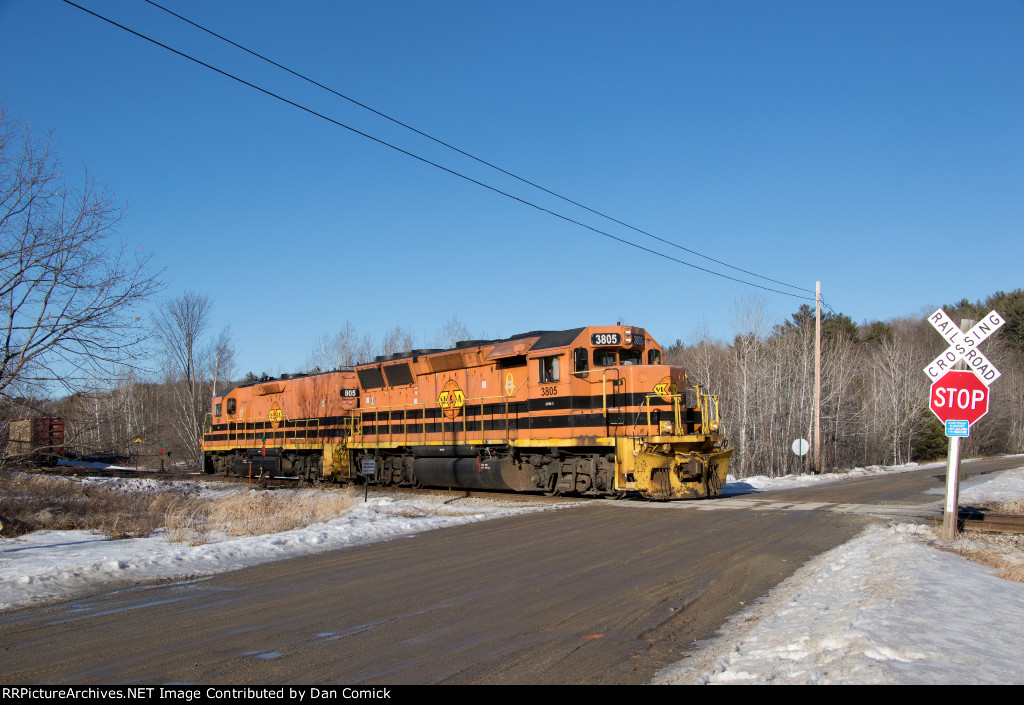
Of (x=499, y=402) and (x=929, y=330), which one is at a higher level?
(x=929, y=330)

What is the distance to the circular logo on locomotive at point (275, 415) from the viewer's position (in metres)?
32.4

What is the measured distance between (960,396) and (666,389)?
292 inches

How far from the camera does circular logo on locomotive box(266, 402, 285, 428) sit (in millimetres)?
32434

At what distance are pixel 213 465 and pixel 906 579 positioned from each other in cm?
3686

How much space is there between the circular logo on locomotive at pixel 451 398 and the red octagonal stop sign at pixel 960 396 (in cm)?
1416

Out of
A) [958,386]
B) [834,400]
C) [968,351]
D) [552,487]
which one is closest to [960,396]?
[958,386]

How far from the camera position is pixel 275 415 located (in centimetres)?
3275

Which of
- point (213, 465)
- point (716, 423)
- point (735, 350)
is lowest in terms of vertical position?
point (213, 465)

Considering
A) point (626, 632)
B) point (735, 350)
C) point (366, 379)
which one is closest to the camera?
point (626, 632)

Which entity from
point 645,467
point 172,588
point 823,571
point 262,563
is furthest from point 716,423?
point 172,588

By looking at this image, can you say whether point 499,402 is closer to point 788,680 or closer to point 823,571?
Result: point 823,571

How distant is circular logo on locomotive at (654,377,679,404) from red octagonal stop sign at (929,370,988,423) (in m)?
7.11

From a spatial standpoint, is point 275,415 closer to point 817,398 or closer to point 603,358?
point 603,358

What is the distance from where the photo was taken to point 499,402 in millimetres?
21031
